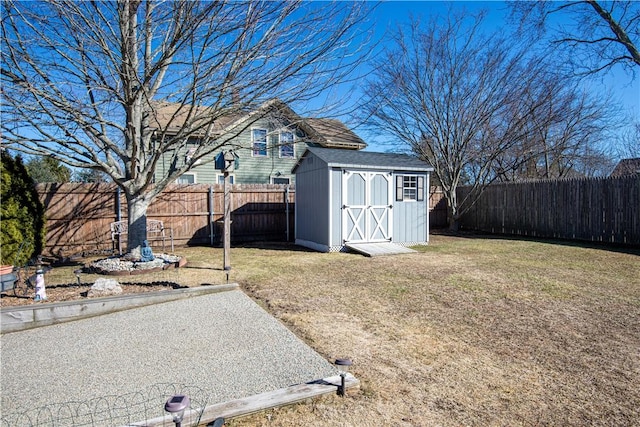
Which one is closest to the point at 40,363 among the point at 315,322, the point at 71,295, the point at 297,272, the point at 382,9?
the point at 71,295

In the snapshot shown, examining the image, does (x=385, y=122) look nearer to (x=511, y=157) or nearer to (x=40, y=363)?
(x=511, y=157)

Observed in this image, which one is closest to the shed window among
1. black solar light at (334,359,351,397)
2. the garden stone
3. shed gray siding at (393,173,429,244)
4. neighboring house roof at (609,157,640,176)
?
shed gray siding at (393,173,429,244)

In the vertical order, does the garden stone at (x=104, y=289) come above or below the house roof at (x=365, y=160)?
below

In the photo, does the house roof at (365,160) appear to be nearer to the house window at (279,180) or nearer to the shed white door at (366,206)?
the shed white door at (366,206)

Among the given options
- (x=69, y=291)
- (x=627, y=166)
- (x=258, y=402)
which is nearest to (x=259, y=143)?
(x=69, y=291)

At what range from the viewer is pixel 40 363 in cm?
316

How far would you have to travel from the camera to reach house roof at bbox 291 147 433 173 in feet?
31.4

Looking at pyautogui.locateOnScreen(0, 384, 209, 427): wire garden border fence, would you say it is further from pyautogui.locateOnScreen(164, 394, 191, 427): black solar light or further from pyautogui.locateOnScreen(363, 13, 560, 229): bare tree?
pyautogui.locateOnScreen(363, 13, 560, 229): bare tree

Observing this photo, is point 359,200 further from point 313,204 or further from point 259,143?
point 259,143

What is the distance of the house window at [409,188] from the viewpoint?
34.5ft

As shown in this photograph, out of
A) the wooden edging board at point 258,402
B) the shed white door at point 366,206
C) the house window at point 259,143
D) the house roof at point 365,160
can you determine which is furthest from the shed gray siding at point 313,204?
the wooden edging board at point 258,402

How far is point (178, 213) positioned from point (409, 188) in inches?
269

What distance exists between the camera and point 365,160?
1014cm

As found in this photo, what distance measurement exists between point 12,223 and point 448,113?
1293 centimetres
